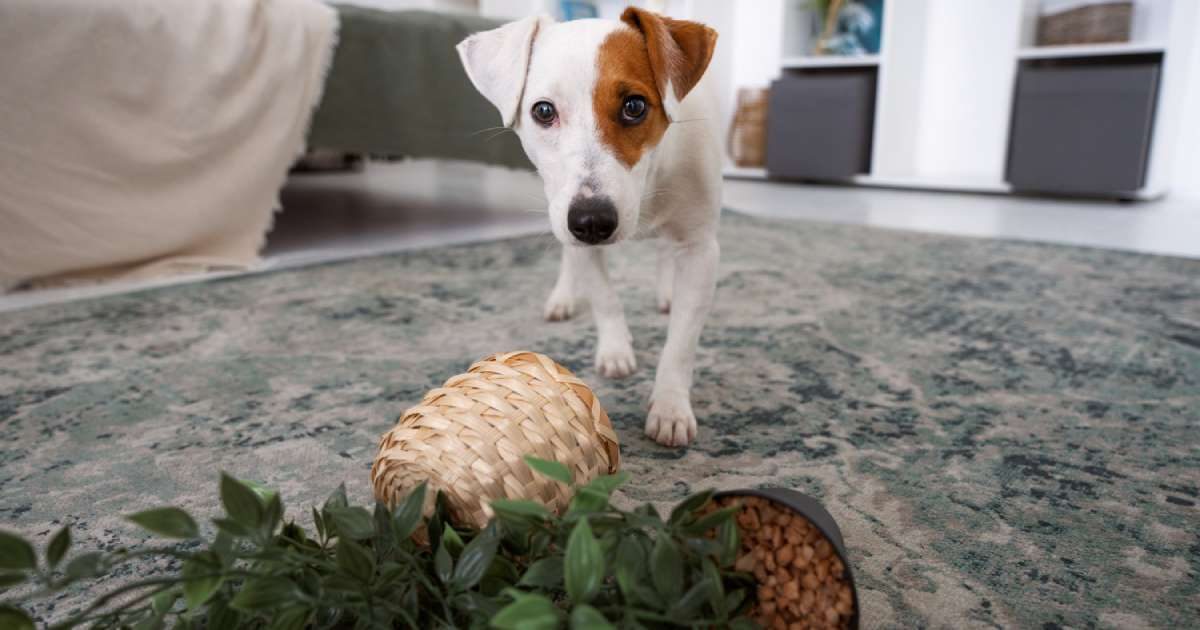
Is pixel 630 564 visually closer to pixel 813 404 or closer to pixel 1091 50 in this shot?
pixel 813 404

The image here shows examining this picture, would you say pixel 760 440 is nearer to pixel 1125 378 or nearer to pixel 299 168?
pixel 1125 378

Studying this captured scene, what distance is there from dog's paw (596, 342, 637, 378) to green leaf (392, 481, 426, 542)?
2.40 ft

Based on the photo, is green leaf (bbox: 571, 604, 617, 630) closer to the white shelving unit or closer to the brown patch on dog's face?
the brown patch on dog's face

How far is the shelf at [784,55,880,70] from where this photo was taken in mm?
4066

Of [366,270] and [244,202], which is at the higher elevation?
[244,202]

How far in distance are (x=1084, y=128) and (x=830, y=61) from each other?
1310 millimetres

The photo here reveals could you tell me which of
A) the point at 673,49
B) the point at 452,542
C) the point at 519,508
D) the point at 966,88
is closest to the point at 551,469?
the point at 519,508

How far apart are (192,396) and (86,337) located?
480 mm

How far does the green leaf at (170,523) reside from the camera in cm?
41

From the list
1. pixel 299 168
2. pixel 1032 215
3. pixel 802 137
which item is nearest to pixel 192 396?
pixel 1032 215

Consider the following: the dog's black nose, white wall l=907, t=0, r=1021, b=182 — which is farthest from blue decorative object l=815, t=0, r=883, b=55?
the dog's black nose

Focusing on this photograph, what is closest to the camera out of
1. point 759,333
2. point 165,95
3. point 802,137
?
point 759,333

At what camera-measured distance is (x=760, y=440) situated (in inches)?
39.1

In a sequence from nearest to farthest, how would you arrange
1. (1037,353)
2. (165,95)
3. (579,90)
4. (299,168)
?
(579,90) < (1037,353) < (165,95) < (299,168)
